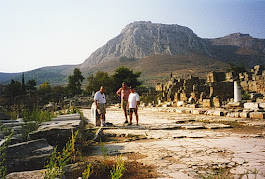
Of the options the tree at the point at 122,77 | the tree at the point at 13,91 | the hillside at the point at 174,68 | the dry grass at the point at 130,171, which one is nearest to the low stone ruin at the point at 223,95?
the dry grass at the point at 130,171

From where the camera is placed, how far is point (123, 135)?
20.0ft

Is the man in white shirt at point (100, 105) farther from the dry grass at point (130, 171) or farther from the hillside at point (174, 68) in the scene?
the hillside at point (174, 68)

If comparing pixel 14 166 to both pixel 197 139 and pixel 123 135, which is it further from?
pixel 197 139

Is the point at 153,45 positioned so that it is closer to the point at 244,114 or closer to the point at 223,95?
the point at 223,95

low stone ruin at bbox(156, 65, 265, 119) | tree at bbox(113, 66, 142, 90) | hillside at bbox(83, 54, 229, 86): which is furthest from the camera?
hillside at bbox(83, 54, 229, 86)

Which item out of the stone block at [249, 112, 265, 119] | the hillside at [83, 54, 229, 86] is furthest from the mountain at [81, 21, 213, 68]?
the stone block at [249, 112, 265, 119]

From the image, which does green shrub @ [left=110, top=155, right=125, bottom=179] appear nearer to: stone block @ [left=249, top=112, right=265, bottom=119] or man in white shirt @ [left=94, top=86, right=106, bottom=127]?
man in white shirt @ [left=94, top=86, right=106, bottom=127]

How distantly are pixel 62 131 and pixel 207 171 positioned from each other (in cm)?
269

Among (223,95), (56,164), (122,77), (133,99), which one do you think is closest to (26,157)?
(56,164)

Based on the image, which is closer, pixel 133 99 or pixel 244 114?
pixel 133 99

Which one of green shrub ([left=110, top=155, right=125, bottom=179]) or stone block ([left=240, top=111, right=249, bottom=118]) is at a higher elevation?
green shrub ([left=110, top=155, right=125, bottom=179])

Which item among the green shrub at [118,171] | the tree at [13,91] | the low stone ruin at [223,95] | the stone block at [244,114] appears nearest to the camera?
the green shrub at [118,171]

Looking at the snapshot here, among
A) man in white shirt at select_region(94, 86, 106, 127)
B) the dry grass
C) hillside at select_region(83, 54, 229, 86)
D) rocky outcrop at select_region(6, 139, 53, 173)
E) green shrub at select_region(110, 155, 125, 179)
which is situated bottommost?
the dry grass

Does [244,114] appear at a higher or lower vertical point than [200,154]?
higher
